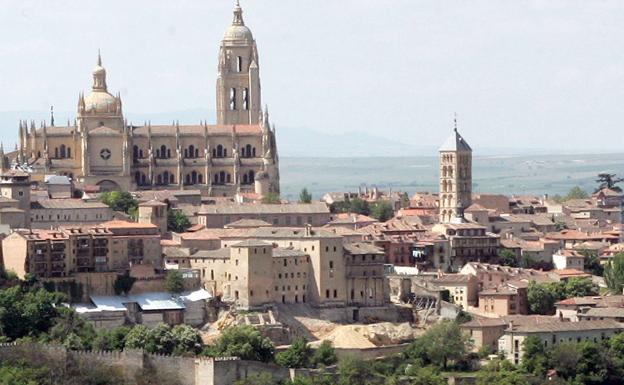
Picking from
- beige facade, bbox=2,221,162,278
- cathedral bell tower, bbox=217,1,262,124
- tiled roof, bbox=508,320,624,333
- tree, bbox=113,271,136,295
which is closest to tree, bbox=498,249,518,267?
tiled roof, bbox=508,320,624,333

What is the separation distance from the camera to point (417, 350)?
73312 millimetres

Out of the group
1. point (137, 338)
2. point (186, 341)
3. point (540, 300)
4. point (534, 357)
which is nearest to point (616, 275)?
point (540, 300)

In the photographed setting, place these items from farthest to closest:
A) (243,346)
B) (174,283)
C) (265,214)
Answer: (265,214)
(174,283)
(243,346)

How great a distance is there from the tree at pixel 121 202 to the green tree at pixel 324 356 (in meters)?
22.2

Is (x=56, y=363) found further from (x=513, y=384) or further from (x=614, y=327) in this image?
(x=614, y=327)

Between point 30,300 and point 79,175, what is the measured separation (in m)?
33.3

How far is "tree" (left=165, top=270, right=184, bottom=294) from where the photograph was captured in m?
75.9

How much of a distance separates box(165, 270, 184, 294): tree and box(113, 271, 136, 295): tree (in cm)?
119

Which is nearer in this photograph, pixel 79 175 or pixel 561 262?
pixel 561 262

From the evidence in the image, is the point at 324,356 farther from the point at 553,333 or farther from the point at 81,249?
the point at 81,249

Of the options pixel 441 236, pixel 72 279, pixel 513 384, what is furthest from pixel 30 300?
pixel 441 236

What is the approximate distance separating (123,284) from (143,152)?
33701 mm

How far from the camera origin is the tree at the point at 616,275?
3349 inches

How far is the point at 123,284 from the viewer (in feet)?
248
